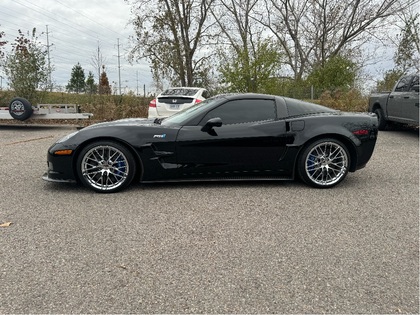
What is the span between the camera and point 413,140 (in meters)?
8.38

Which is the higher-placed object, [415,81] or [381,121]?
[415,81]

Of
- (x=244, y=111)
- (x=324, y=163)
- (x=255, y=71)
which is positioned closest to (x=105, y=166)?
(x=244, y=111)

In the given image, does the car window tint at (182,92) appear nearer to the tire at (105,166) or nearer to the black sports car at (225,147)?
the black sports car at (225,147)

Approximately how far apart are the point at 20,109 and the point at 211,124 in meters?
8.01

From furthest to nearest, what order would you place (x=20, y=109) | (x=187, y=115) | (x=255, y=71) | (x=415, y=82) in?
1. (x=255, y=71)
2. (x=20, y=109)
3. (x=415, y=82)
4. (x=187, y=115)

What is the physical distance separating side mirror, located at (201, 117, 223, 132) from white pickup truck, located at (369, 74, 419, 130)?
6010 mm

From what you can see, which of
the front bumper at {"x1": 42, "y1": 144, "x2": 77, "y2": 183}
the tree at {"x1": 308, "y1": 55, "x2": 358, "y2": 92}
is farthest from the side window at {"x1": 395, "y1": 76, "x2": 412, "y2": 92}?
the front bumper at {"x1": 42, "y1": 144, "x2": 77, "y2": 183}

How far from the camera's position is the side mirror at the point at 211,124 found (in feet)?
13.4

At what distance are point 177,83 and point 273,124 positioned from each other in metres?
13.5

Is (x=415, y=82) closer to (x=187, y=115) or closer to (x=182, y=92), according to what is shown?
(x=182, y=92)

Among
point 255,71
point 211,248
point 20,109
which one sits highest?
point 255,71

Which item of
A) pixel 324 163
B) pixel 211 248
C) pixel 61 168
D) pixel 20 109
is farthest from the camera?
pixel 20 109

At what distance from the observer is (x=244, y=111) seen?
172 inches

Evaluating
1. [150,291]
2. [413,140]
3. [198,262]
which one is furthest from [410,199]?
[413,140]
